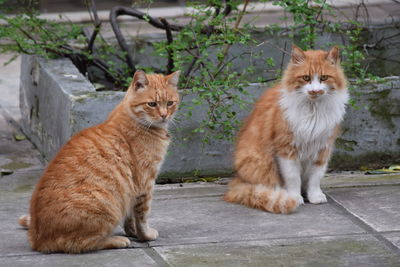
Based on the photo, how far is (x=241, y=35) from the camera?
6828 millimetres

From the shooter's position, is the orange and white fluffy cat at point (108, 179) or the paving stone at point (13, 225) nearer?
the orange and white fluffy cat at point (108, 179)

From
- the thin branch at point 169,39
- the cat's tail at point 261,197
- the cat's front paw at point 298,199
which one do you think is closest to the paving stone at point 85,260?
the cat's tail at point 261,197

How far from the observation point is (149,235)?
4977 mm

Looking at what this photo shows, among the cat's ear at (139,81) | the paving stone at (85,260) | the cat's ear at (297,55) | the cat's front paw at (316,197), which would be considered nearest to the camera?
the paving stone at (85,260)

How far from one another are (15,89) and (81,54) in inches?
83.1

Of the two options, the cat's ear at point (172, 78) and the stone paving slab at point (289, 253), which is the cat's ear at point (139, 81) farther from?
the stone paving slab at point (289, 253)

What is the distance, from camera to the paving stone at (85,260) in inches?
179

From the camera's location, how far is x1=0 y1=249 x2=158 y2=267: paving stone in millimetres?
4547

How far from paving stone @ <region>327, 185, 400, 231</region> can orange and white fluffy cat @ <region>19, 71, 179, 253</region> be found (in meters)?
1.50

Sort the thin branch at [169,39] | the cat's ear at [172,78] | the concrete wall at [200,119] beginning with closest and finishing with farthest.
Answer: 1. the cat's ear at [172,78]
2. the concrete wall at [200,119]
3. the thin branch at [169,39]

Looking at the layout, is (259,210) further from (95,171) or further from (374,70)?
(374,70)

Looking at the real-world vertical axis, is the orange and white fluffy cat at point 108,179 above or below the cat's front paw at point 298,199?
above

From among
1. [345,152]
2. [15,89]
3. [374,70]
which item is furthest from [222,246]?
[15,89]

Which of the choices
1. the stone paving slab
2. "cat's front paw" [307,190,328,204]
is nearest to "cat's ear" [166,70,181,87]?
the stone paving slab
